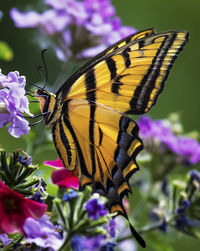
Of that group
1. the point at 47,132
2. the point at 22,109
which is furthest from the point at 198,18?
the point at 22,109

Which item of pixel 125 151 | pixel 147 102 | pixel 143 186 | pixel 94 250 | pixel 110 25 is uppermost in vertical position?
pixel 110 25

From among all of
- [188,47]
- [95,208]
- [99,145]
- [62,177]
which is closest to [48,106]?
[99,145]

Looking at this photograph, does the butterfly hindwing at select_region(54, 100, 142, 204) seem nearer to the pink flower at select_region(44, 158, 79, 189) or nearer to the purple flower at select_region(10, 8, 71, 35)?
the pink flower at select_region(44, 158, 79, 189)

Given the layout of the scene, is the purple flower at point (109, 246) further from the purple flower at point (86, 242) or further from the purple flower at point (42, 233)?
the purple flower at point (42, 233)

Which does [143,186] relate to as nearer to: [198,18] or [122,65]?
[122,65]

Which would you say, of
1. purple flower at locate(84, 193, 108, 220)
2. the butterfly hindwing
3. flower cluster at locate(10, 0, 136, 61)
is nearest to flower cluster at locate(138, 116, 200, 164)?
flower cluster at locate(10, 0, 136, 61)

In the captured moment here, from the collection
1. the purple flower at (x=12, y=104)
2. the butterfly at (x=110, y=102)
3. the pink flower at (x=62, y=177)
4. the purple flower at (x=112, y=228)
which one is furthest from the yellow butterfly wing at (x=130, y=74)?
the purple flower at (x=112, y=228)

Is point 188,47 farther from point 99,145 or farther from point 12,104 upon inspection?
point 12,104
